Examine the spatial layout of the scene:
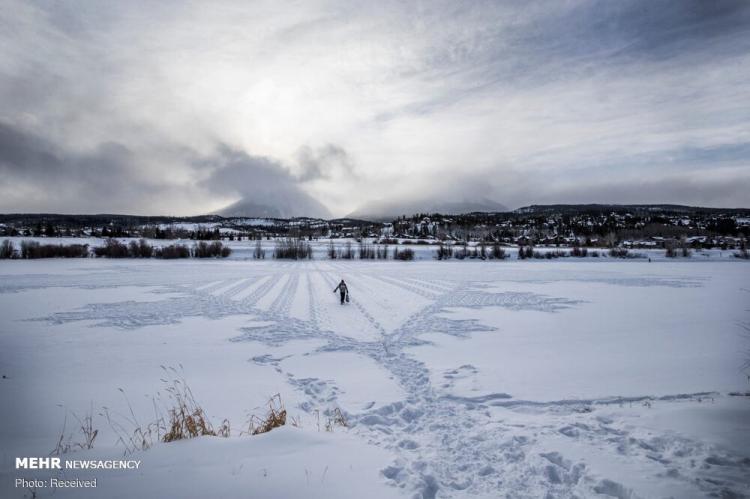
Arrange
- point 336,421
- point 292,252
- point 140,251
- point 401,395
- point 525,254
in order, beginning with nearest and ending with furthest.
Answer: point 336,421 → point 401,395 → point 140,251 → point 292,252 → point 525,254

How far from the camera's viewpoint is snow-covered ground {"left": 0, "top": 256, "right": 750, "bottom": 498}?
4.14 metres

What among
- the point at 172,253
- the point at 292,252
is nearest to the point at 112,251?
the point at 172,253

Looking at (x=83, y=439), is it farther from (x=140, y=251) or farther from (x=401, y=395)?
(x=140, y=251)

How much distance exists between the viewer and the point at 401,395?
724cm

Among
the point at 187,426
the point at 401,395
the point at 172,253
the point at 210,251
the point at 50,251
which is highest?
the point at 50,251

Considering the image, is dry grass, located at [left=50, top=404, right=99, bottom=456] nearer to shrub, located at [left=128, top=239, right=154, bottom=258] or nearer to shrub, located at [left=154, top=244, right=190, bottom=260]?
shrub, located at [left=154, top=244, right=190, bottom=260]

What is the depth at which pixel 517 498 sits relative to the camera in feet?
12.9

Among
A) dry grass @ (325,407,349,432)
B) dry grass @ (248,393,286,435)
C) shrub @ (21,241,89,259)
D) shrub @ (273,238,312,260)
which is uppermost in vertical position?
shrub @ (21,241,89,259)

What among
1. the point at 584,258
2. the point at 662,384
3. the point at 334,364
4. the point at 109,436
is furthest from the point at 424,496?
the point at 584,258

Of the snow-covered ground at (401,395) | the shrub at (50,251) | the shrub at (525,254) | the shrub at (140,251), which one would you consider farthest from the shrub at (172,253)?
the shrub at (525,254)

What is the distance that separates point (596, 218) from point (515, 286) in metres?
197

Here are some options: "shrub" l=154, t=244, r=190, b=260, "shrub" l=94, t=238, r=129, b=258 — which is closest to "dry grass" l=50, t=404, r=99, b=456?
"shrub" l=154, t=244, r=190, b=260

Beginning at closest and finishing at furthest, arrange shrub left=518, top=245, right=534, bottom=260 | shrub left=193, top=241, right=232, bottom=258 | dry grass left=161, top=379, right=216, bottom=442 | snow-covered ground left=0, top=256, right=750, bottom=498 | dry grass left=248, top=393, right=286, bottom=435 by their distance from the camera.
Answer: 1. snow-covered ground left=0, top=256, right=750, bottom=498
2. dry grass left=161, top=379, right=216, bottom=442
3. dry grass left=248, top=393, right=286, bottom=435
4. shrub left=193, top=241, right=232, bottom=258
5. shrub left=518, top=245, right=534, bottom=260

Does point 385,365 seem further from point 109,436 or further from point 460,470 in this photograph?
point 109,436
